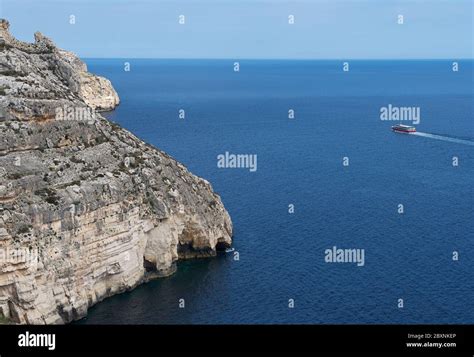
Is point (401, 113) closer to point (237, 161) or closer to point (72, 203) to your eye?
point (237, 161)

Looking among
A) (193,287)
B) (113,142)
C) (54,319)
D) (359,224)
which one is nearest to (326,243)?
(359,224)

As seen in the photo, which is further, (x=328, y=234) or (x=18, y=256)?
(x=328, y=234)

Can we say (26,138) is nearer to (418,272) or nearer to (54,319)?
(54,319)
